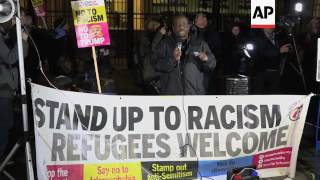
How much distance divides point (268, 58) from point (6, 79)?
14.6ft

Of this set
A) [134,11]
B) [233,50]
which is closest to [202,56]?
[233,50]

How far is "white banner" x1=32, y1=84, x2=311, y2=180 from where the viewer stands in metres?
5.28

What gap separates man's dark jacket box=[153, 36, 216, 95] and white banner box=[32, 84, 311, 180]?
513 millimetres

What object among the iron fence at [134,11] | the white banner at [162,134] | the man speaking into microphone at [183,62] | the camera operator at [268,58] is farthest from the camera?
the iron fence at [134,11]

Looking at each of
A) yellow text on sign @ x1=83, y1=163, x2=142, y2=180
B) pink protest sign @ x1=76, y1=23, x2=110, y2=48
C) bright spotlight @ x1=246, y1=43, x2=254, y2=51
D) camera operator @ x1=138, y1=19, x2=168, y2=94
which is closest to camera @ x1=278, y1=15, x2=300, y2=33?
bright spotlight @ x1=246, y1=43, x2=254, y2=51

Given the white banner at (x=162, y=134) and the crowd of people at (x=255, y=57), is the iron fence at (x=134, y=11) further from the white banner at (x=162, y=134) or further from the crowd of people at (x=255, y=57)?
the white banner at (x=162, y=134)

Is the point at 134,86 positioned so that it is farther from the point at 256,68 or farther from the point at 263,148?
the point at 263,148

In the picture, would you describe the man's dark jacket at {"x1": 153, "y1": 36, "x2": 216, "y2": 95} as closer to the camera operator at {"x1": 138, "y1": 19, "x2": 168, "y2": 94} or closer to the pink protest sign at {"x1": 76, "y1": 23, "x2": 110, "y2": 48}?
the pink protest sign at {"x1": 76, "y1": 23, "x2": 110, "y2": 48}

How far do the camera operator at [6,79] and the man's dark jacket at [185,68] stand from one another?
175 centimetres

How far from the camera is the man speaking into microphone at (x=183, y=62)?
604cm

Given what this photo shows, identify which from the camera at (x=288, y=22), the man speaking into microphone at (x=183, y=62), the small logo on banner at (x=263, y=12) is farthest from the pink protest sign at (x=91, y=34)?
the camera at (x=288, y=22)

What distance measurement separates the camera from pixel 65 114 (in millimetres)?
5277

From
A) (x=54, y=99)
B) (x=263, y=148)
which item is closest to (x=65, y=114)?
(x=54, y=99)

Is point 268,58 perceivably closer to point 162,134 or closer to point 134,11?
point 162,134
